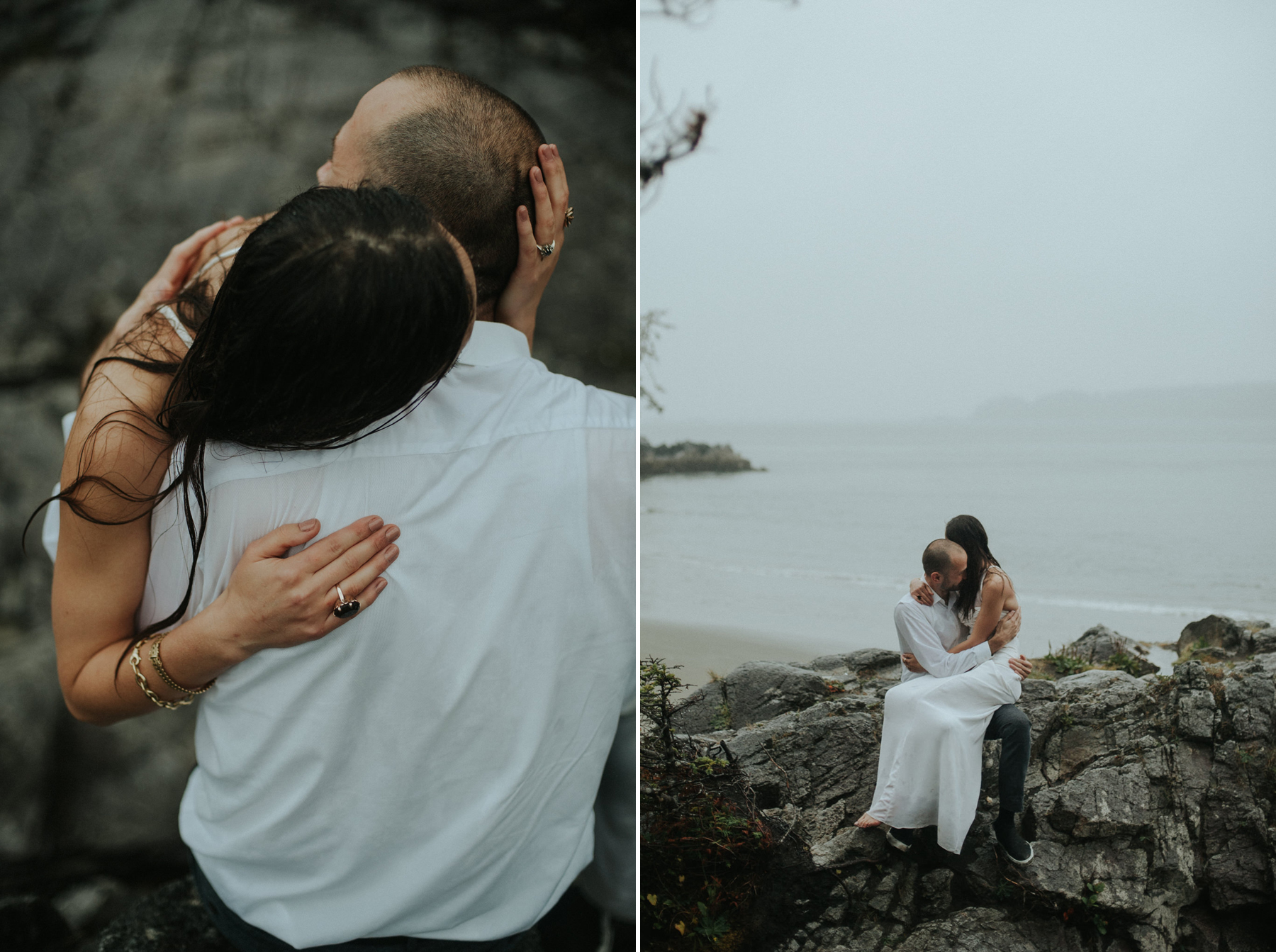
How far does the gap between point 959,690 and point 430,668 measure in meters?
0.75

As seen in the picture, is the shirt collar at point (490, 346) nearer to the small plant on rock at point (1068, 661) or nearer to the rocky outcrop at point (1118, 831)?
the rocky outcrop at point (1118, 831)

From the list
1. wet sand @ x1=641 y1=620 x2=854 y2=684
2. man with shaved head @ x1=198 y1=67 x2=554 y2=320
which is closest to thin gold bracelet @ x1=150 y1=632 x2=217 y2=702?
man with shaved head @ x1=198 y1=67 x2=554 y2=320

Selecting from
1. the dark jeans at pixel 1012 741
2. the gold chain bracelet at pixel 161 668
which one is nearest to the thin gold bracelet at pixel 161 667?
the gold chain bracelet at pixel 161 668

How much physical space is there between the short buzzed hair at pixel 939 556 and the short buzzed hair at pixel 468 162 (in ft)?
2.38

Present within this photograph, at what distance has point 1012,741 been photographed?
104 cm

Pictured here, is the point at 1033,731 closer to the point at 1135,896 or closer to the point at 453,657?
the point at 1135,896

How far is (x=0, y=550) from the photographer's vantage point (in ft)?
4.85

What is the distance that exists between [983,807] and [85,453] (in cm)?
121

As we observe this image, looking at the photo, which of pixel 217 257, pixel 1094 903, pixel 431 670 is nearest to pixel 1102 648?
pixel 1094 903

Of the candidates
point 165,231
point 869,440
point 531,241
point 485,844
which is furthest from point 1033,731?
point 165,231

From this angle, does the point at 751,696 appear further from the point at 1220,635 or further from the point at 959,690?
the point at 1220,635

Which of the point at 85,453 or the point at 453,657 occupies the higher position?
the point at 85,453

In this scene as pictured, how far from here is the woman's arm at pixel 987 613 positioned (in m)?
1.04

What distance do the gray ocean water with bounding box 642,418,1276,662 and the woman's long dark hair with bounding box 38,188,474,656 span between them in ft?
2.10
